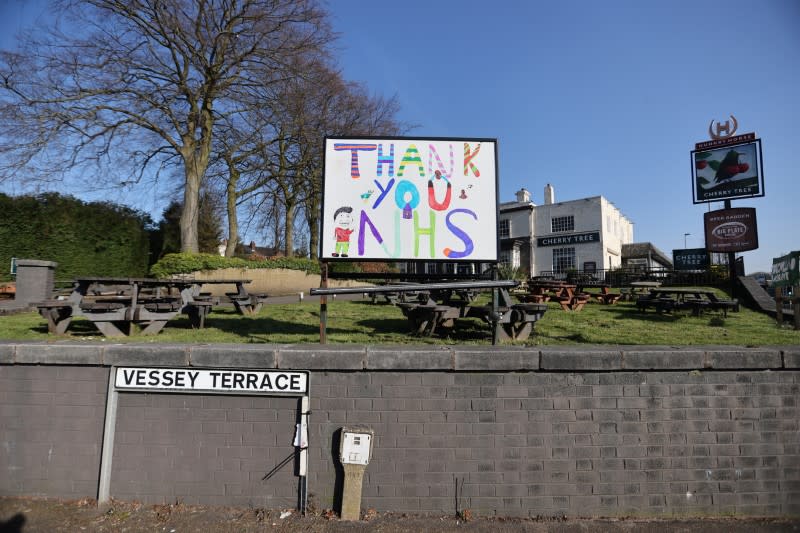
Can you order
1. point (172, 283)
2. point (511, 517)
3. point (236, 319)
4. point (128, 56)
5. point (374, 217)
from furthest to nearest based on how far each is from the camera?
point (128, 56)
point (236, 319)
point (172, 283)
point (374, 217)
point (511, 517)

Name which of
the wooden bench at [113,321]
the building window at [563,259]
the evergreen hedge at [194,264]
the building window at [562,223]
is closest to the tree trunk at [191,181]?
the evergreen hedge at [194,264]

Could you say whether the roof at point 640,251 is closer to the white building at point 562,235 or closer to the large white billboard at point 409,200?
the white building at point 562,235

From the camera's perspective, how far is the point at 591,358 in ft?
11.0

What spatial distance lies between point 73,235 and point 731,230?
2844cm

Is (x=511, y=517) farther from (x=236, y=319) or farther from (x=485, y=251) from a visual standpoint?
(x=236, y=319)

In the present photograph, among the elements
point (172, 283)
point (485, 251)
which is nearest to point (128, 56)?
point (172, 283)

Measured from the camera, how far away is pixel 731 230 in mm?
19141

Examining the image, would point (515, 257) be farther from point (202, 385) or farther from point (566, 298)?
point (202, 385)

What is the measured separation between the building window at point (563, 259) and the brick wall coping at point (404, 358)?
119ft

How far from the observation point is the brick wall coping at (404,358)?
11.0 feet

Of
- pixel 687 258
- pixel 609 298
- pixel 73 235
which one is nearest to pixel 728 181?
pixel 687 258

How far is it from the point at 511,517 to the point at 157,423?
3029 millimetres

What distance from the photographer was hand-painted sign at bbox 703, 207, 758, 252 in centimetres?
1864

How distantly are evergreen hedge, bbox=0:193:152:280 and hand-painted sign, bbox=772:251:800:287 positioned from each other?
21.9 m
